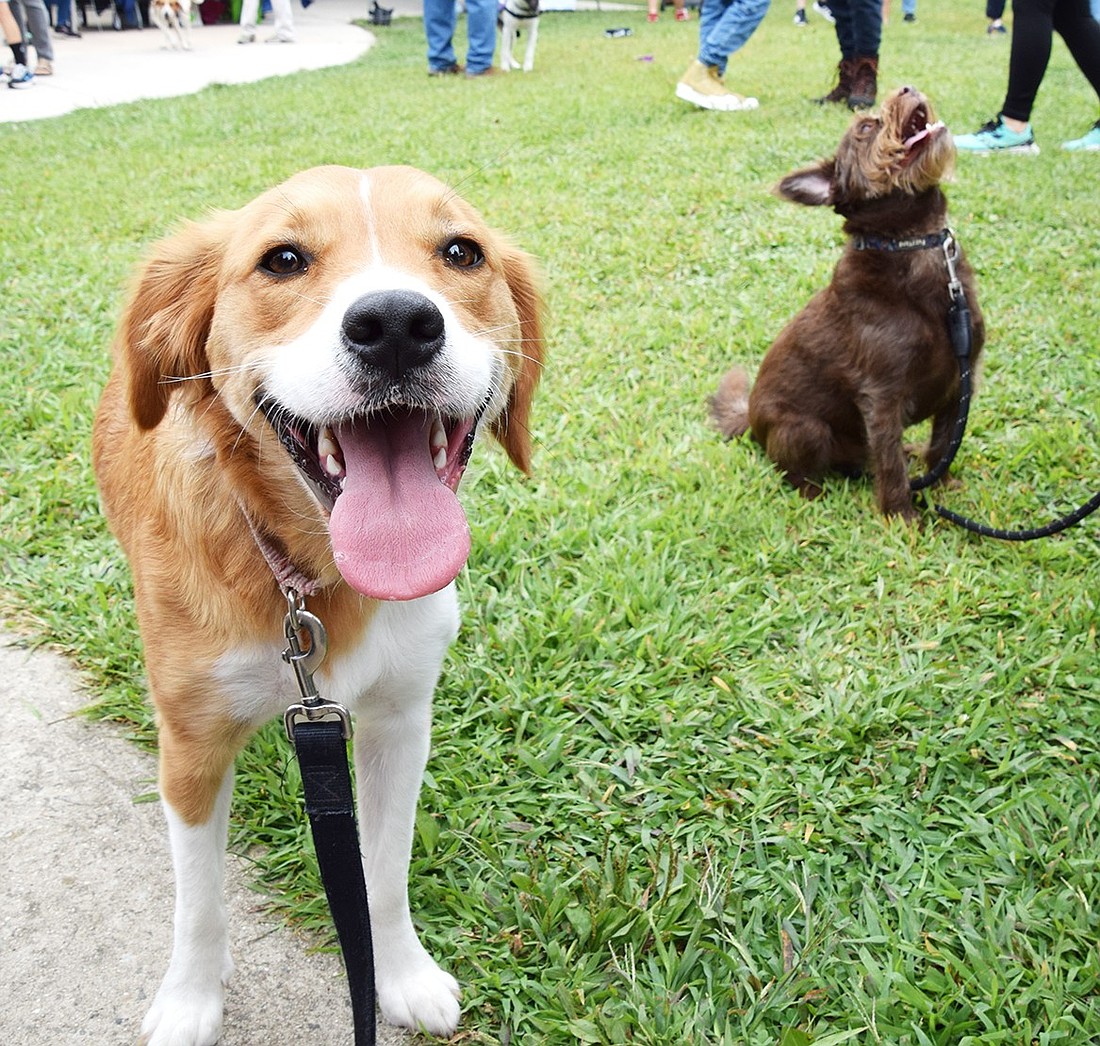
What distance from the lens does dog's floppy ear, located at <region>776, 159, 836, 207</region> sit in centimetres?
384

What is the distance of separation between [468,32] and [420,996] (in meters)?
13.4

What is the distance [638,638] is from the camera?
3.12 m

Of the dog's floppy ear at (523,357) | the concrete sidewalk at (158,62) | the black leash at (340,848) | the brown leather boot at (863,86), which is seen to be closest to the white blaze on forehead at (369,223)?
the dog's floppy ear at (523,357)

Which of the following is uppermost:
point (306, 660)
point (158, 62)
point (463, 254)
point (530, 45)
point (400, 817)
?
point (463, 254)

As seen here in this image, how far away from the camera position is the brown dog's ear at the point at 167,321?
1999mm

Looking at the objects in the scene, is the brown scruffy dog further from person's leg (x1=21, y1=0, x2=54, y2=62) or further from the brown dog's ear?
person's leg (x1=21, y1=0, x2=54, y2=62)

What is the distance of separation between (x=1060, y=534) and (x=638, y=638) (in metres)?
1.72

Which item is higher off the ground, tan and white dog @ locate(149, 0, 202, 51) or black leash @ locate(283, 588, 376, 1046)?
black leash @ locate(283, 588, 376, 1046)

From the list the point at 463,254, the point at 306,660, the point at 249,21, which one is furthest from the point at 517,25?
the point at 306,660

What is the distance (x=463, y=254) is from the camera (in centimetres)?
204

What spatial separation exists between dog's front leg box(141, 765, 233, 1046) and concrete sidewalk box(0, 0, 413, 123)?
37.2 ft

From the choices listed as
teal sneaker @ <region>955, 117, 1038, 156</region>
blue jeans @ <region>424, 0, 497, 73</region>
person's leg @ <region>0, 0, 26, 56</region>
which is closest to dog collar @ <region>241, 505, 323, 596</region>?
teal sneaker @ <region>955, 117, 1038, 156</region>

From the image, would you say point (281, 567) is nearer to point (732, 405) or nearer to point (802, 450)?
point (802, 450)

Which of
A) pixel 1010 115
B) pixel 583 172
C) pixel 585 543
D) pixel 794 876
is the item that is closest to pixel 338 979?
pixel 794 876
